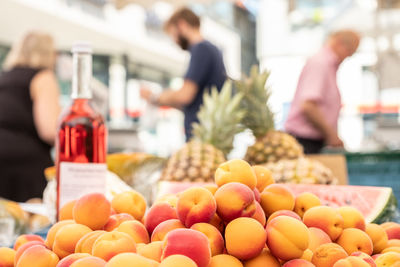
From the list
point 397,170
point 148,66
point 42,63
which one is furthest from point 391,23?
point 148,66

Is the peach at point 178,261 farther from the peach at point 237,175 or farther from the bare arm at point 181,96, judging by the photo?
the bare arm at point 181,96

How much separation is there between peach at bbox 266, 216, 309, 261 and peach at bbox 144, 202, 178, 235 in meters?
0.14

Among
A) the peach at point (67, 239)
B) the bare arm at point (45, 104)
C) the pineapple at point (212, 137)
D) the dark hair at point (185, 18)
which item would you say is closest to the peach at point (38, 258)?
the peach at point (67, 239)

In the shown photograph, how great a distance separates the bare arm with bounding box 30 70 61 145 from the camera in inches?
86.6

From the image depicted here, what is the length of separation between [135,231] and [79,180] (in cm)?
49

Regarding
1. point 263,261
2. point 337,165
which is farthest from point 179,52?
point 263,261

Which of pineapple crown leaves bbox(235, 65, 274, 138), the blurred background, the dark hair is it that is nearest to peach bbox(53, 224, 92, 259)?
pineapple crown leaves bbox(235, 65, 274, 138)

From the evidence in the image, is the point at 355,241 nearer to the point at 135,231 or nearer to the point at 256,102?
the point at 135,231

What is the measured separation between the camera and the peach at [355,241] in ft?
1.95

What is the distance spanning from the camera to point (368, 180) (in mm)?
2201

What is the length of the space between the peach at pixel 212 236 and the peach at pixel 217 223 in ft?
0.10

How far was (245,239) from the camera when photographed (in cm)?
50

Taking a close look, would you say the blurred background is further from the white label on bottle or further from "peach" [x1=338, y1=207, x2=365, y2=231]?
"peach" [x1=338, y1=207, x2=365, y2=231]

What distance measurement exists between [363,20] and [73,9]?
519 cm
